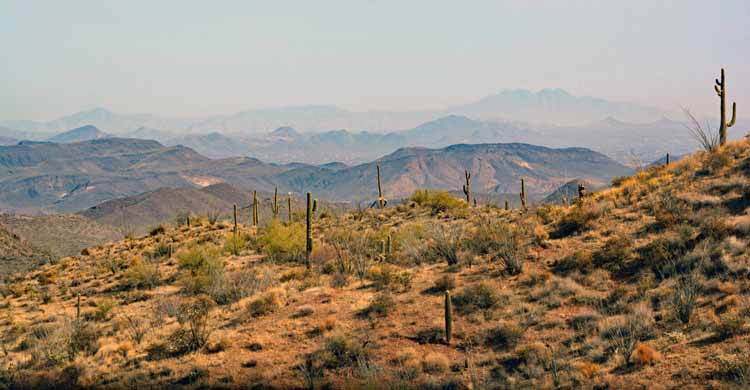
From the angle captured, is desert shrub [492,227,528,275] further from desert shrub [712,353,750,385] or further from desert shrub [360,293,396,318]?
desert shrub [712,353,750,385]

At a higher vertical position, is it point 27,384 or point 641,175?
point 641,175

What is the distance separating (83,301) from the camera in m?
26.9

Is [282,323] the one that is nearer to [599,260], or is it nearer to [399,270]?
[399,270]

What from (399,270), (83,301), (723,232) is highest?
(723,232)

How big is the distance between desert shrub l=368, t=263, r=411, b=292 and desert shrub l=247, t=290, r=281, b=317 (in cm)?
360

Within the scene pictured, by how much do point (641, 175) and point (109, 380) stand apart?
24.3 metres

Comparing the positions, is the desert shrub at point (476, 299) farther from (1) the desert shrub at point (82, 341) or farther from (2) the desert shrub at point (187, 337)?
(1) the desert shrub at point (82, 341)

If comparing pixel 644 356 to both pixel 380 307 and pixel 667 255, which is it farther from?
pixel 380 307

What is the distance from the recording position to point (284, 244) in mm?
30391

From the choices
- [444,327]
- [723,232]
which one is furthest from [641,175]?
[444,327]

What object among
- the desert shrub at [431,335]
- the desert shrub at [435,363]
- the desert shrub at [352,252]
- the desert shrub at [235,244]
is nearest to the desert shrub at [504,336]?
the desert shrub at [431,335]

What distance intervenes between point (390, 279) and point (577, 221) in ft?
25.5

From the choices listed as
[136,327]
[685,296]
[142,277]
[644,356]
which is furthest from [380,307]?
[142,277]

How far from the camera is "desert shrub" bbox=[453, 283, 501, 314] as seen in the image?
1800 cm
